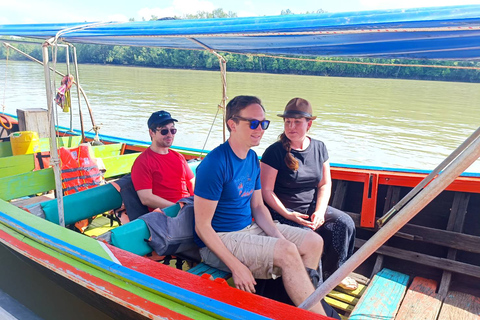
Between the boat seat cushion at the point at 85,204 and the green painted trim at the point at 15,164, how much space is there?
4.50 ft

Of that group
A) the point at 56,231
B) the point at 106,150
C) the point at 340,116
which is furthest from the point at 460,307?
the point at 340,116

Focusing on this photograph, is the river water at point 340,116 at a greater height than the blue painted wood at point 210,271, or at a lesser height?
lesser

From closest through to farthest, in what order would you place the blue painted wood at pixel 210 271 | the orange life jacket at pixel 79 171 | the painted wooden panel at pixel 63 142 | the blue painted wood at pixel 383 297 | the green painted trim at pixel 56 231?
the green painted trim at pixel 56 231
the blue painted wood at pixel 210 271
the blue painted wood at pixel 383 297
the orange life jacket at pixel 79 171
the painted wooden panel at pixel 63 142

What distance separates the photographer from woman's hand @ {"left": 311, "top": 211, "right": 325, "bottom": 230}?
2.75 metres

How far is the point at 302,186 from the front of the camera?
113 inches

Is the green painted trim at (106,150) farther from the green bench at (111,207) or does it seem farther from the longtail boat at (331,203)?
the green bench at (111,207)

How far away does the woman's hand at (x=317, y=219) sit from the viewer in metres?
2.75

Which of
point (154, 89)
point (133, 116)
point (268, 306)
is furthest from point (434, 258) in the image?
point (154, 89)

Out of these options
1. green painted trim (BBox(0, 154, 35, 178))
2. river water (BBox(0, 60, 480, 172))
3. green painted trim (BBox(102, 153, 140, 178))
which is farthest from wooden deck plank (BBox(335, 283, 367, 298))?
river water (BBox(0, 60, 480, 172))

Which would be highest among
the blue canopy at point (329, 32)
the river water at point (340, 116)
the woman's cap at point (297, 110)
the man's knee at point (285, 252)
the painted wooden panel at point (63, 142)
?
the blue canopy at point (329, 32)

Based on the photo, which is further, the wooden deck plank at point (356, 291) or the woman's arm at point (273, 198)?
the wooden deck plank at point (356, 291)

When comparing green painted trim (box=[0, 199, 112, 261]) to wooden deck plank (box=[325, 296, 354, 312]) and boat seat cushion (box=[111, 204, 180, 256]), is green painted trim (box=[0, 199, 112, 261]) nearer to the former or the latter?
boat seat cushion (box=[111, 204, 180, 256])

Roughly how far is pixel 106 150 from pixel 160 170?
191 centimetres

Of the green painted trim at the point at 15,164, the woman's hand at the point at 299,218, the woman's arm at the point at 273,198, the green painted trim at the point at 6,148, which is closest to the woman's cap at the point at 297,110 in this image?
the woman's arm at the point at 273,198
